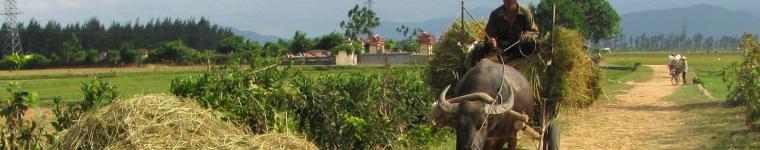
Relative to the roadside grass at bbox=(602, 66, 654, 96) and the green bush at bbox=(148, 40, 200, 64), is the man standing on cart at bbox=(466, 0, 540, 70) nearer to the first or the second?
the roadside grass at bbox=(602, 66, 654, 96)

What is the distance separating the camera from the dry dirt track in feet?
41.1

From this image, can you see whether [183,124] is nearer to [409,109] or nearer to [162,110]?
[162,110]

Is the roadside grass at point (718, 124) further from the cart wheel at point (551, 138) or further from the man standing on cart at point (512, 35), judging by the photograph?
the man standing on cart at point (512, 35)

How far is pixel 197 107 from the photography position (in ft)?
22.9

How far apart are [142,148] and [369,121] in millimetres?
4375

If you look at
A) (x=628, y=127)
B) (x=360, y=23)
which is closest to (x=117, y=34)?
(x=360, y=23)

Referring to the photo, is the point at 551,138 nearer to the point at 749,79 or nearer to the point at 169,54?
the point at 749,79

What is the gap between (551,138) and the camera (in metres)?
8.55

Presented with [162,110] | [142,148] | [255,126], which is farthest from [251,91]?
[142,148]

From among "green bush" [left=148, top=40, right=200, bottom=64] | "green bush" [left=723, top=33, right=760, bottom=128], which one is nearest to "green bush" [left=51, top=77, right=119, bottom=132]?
"green bush" [left=723, top=33, right=760, bottom=128]

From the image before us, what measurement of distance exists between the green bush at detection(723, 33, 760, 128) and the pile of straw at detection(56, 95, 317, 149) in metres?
8.98

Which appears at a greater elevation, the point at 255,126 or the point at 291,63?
the point at 291,63

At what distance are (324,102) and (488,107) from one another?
367 cm

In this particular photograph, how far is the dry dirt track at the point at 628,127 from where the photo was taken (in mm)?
12523
